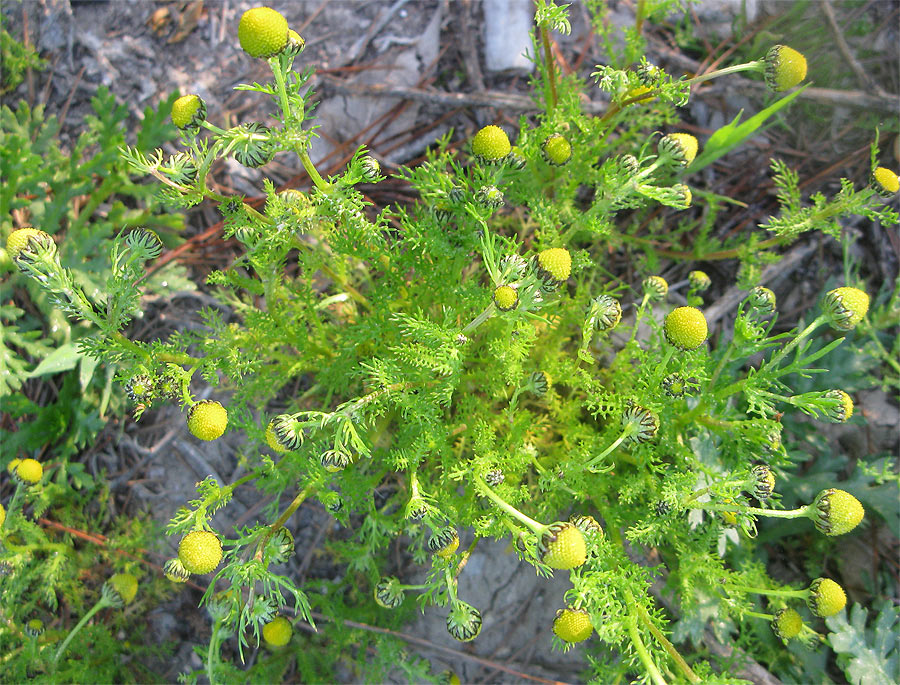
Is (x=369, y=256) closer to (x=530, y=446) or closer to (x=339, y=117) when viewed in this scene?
(x=530, y=446)

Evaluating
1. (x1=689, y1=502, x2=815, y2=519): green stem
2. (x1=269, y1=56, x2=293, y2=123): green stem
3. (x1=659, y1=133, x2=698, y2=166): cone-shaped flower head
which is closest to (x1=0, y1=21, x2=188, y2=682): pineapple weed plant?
(x1=269, y1=56, x2=293, y2=123): green stem

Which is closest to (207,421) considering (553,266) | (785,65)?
(553,266)

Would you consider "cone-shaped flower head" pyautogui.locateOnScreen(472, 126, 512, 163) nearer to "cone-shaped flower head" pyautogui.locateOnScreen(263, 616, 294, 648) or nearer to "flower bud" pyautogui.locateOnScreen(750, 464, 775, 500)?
"flower bud" pyautogui.locateOnScreen(750, 464, 775, 500)

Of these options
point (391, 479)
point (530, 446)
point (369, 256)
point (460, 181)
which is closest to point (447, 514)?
point (530, 446)

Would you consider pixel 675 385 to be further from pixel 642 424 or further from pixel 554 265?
pixel 554 265

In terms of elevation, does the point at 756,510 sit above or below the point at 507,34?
below

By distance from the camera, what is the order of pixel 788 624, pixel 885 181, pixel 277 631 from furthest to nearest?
pixel 277 631 → pixel 885 181 → pixel 788 624
